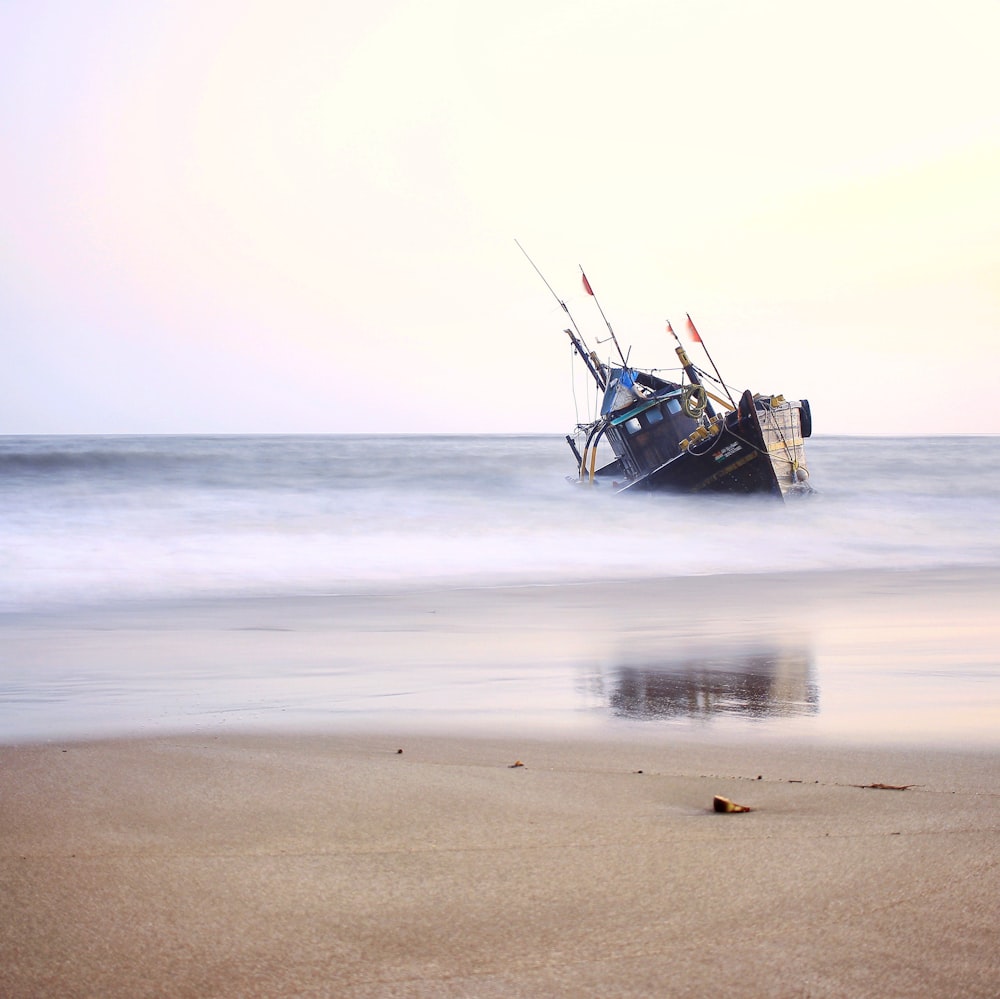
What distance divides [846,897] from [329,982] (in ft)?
3.97

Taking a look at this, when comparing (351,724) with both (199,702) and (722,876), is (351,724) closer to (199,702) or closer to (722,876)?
(199,702)

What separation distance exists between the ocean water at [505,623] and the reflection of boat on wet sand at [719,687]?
29mm

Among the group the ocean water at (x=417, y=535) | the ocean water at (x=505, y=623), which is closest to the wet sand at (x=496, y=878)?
the ocean water at (x=505, y=623)

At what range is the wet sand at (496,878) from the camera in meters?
2.11

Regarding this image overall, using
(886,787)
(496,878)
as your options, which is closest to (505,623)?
(886,787)

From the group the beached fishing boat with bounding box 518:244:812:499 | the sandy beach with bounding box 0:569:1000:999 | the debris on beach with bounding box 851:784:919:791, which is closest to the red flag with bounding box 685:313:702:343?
the beached fishing boat with bounding box 518:244:812:499

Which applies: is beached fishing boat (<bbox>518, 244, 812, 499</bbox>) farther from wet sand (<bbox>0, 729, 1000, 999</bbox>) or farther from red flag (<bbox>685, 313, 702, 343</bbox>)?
wet sand (<bbox>0, 729, 1000, 999</bbox>)

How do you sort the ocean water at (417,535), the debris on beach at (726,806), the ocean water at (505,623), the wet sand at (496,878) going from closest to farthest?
the wet sand at (496,878) < the debris on beach at (726,806) < the ocean water at (505,623) < the ocean water at (417,535)

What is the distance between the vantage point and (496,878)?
8.61 feet

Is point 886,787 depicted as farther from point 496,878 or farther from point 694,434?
point 694,434

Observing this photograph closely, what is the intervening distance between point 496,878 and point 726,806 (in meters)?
0.93

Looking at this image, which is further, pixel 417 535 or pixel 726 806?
pixel 417 535

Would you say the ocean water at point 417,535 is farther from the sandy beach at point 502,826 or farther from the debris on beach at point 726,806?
the debris on beach at point 726,806

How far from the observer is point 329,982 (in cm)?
208
